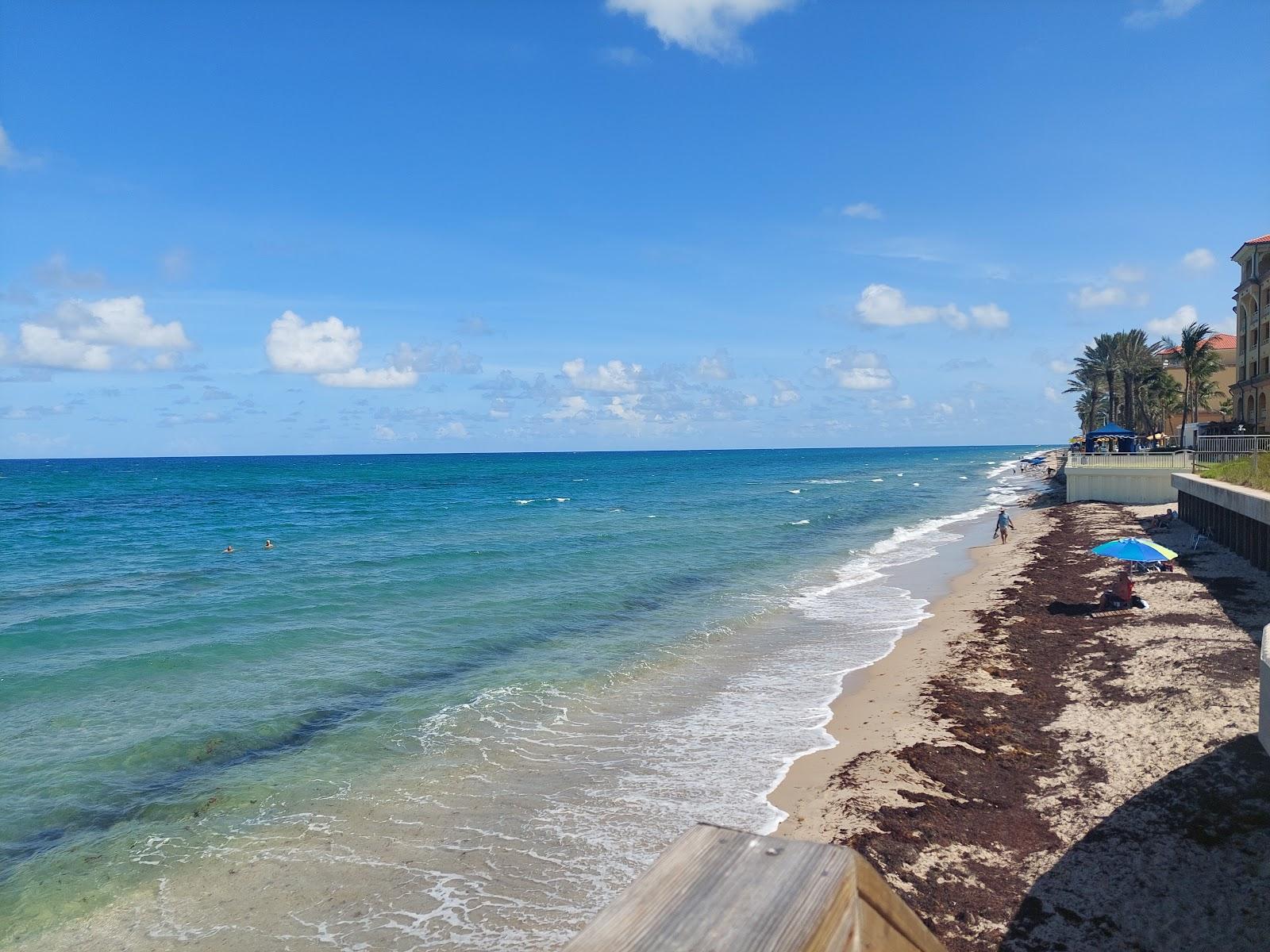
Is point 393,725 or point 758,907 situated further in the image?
point 393,725

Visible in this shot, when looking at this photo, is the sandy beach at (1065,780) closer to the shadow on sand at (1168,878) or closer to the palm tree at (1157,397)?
the shadow on sand at (1168,878)

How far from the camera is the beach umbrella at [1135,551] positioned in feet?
64.8

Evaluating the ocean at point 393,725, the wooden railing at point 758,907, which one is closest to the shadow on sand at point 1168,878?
the ocean at point 393,725

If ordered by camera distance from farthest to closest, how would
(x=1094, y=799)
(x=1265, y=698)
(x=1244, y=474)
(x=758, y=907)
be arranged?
(x=1244, y=474) < (x=1094, y=799) < (x=1265, y=698) < (x=758, y=907)

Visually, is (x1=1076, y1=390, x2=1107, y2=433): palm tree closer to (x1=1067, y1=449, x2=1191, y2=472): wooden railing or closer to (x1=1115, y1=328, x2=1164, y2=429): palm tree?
(x1=1115, y1=328, x2=1164, y2=429): palm tree

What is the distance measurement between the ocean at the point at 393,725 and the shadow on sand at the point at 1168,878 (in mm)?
3537

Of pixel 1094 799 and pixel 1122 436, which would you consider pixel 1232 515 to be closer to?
pixel 1094 799

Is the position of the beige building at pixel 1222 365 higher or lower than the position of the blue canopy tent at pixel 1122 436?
higher

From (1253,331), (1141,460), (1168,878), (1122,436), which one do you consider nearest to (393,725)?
(1168,878)

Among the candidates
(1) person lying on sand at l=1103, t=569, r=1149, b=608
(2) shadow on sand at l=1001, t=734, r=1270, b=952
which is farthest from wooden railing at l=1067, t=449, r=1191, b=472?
(2) shadow on sand at l=1001, t=734, r=1270, b=952

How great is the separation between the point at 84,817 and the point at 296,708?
4.17 metres

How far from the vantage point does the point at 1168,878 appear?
7871mm

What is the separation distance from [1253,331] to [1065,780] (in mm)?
52636

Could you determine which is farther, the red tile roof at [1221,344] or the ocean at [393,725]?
the red tile roof at [1221,344]
